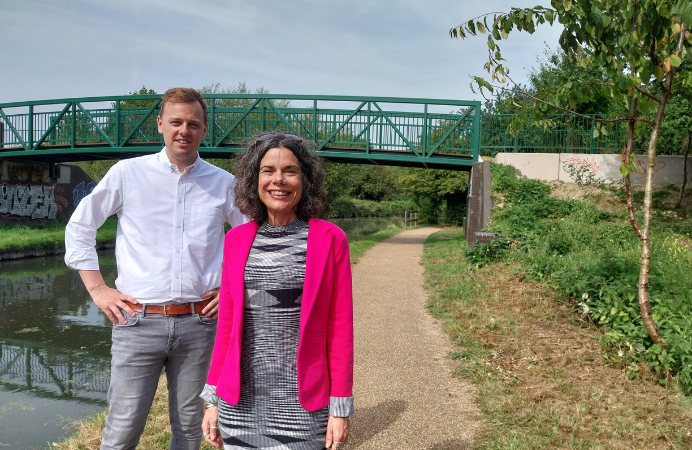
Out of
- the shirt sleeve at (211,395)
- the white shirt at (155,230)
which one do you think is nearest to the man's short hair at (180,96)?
the white shirt at (155,230)

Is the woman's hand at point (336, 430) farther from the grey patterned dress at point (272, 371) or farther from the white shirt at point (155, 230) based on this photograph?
the white shirt at point (155, 230)

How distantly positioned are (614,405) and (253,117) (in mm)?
19546

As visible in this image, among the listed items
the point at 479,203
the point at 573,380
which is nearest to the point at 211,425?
the point at 573,380

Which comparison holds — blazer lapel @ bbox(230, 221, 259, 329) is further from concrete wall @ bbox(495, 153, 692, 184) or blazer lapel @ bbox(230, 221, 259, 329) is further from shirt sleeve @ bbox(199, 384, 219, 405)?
concrete wall @ bbox(495, 153, 692, 184)

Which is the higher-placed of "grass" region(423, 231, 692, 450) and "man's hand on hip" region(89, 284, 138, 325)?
"man's hand on hip" region(89, 284, 138, 325)

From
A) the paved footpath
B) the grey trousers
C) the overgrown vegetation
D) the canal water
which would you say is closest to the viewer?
the grey trousers

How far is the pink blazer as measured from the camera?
199 cm

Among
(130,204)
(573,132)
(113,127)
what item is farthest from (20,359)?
(113,127)

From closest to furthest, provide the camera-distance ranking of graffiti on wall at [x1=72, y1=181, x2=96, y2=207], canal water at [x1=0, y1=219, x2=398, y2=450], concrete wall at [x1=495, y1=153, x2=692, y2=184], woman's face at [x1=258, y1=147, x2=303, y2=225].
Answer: woman's face at [x1=258, y1=147, x2=303, y2=225]
canal water at [x1=0, y1=219, x2=398, y2=450]
concrete wall at [x1=495, y1=153, x2=692, y2=184]
graffiti on wall at [x1=72, y1=181, x2=96, y2=207]

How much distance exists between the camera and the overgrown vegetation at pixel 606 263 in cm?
493

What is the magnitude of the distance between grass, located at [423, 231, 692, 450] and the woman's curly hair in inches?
94.0

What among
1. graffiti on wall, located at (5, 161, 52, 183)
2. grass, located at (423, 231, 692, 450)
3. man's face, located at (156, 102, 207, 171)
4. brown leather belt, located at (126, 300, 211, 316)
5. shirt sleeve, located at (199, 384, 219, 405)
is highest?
graffiti on wall, located at (5, 161, 52, 183)

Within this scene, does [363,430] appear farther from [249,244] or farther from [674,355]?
[674,355]

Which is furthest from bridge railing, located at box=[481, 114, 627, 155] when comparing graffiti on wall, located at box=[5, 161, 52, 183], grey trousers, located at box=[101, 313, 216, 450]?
graffiti on wall, located at box=[5, 161, 52, 183]
